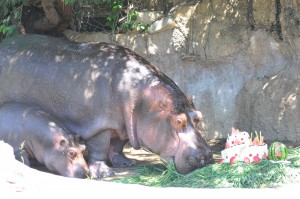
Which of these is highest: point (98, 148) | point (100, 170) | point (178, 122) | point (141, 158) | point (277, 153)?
point (178, 122)

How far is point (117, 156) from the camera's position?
275 inches

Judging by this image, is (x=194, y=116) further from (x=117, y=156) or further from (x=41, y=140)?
(x=41, y=140)

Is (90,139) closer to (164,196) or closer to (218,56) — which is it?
(218,56)

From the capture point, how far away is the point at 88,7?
848cm

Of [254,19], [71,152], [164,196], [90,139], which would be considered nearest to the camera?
[164,196]

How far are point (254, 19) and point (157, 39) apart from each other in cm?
141

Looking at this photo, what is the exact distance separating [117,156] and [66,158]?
38.6 inches

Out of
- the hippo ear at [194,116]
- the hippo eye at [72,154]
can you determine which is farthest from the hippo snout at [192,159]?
the hippo eye at [72,154]

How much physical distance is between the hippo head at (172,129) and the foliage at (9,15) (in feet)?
7.84

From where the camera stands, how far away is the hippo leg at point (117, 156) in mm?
6922

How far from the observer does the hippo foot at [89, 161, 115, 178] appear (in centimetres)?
638

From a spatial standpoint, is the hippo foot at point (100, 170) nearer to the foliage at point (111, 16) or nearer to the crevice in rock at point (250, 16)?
the foliage at point (111, 16)

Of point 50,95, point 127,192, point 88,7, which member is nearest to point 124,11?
point 88,7

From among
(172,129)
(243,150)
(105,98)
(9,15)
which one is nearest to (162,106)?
(172,129)
